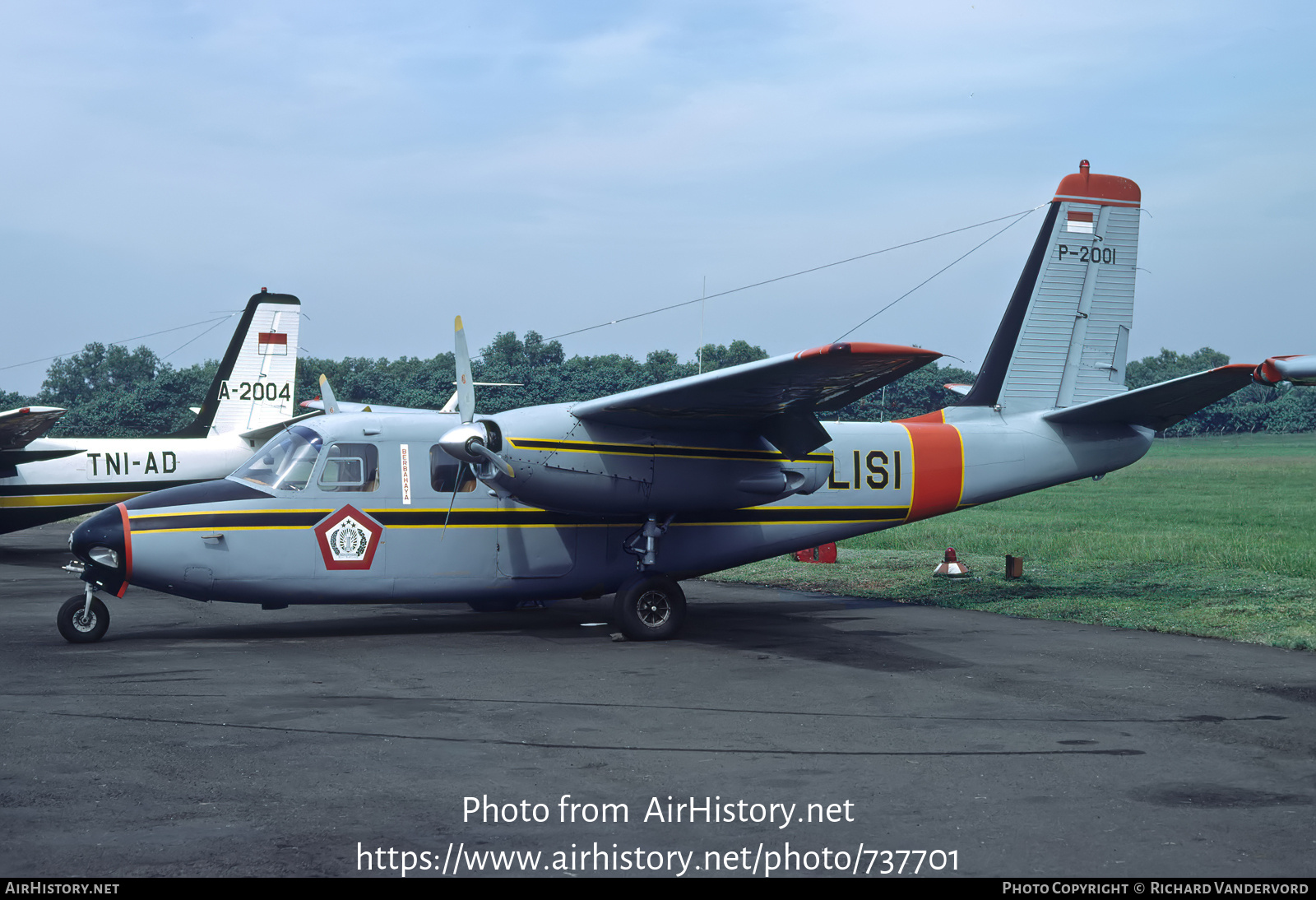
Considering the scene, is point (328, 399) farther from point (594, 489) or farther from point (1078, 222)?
point (1078, 222)

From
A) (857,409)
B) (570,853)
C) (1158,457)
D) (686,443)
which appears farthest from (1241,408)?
(570,853)

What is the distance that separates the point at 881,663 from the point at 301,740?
19.0ft

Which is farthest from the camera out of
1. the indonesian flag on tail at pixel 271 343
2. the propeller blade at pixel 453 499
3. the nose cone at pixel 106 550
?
the indonesian flag on tail at pixel 271 343

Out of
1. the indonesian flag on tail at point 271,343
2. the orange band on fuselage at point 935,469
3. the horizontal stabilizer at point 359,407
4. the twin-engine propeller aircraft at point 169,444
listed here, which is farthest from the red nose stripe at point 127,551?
the indonesian flag on tail at point 271,343

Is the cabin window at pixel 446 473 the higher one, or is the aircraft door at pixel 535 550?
the cabin window at pixel 446 473

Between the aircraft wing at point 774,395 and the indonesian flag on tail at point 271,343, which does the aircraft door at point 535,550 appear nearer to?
the aircraft wing at point 774,395

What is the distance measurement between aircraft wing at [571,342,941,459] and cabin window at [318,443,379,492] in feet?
7.99

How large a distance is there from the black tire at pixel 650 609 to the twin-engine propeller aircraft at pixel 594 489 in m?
0.02

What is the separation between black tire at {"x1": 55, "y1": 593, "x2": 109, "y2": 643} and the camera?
12.5 meters

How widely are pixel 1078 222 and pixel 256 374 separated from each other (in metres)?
20.9

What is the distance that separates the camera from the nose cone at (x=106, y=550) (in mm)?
12203

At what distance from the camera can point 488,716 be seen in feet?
29.5

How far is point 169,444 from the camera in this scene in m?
26.8

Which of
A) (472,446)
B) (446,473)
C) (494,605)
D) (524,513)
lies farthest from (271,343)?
(472,446)
